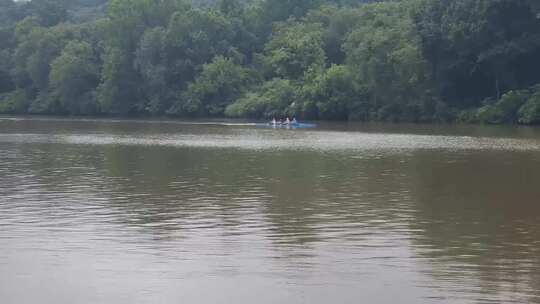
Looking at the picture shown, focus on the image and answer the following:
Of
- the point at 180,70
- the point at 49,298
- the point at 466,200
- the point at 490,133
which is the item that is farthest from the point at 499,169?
the point at 180,70

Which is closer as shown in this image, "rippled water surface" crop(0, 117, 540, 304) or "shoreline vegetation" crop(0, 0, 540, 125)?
"rippled water surface" crop(0, 117, 540, 304)

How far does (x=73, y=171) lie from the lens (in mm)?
29297

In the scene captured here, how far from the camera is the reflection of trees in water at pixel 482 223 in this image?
13.4 metres

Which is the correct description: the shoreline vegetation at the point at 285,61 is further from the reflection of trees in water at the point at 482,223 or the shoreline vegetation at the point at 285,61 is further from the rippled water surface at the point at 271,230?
the reflection of trees in water at the point at 482,223

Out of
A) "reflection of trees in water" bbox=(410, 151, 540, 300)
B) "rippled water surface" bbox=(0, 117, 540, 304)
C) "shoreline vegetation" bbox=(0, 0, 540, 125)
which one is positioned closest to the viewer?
"rippled water surface" bbox=(0, 117, 540, 304)

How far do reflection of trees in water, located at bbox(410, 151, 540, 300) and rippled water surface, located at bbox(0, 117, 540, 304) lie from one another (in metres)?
0.05

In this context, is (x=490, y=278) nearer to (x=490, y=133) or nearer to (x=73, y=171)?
(x=73, y=171)

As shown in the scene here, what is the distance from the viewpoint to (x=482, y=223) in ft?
59.3

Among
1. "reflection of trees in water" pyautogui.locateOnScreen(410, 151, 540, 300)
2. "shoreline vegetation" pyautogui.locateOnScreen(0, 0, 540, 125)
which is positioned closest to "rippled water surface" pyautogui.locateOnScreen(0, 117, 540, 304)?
"reflection of trees in water" pyautogui.locateOnScreen(410, 151, 540, 300)

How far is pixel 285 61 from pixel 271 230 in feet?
245

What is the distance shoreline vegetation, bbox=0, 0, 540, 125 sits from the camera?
6575 centimetres

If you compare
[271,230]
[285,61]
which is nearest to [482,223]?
[271,230]

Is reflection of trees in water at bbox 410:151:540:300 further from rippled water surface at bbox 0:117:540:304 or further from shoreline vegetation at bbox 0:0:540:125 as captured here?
shoreline vegetation at bbox 0:0:540:125

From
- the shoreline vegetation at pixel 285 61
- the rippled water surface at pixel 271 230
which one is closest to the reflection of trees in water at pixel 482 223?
the rippled water surface at pixel 271 230
